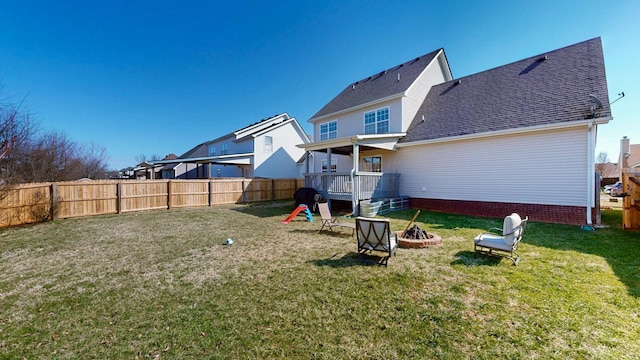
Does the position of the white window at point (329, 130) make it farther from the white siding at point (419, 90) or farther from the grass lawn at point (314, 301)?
the grass lawn at point (314, 301)

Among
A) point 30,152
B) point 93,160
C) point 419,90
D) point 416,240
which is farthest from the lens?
point 93,160

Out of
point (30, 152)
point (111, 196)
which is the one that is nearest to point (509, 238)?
point (111, 196)

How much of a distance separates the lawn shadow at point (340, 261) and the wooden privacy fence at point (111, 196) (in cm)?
1175

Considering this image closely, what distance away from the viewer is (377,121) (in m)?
15.2

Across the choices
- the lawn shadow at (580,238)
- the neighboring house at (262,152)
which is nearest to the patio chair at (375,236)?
the lawn shadow at (580,238)

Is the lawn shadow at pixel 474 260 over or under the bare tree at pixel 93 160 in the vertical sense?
under

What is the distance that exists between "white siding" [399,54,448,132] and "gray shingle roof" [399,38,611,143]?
0.41 metres

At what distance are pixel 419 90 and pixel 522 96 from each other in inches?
213

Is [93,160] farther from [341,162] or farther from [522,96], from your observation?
[522,96]

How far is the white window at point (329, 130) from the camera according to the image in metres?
17.7

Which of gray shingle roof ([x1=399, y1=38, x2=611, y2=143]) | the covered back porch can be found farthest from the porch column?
gray shingle roof ([x1=399, y1=38, x2=611, y2=143])

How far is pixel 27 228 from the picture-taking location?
8727 millimetres

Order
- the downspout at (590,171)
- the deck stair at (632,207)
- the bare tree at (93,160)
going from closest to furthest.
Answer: the deck stair at (632,207) → the downspout at (590,171) → the bare tree at (93,160)

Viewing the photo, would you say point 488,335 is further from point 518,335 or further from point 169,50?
point 169,50
